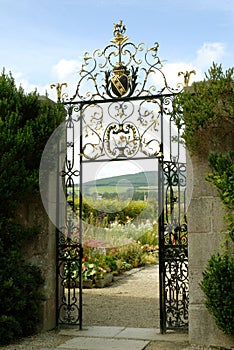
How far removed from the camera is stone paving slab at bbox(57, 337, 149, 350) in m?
5.05

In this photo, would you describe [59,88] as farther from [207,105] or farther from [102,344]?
[102,344]

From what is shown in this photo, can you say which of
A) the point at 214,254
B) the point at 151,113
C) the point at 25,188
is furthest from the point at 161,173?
the point at 25,188

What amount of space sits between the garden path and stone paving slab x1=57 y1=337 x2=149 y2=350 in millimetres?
908

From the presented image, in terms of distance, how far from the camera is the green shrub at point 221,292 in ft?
15.4

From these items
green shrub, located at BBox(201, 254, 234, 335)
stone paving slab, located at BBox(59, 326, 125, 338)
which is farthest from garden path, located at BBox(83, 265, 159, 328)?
green shrub, located at BBox(201, 254, 234, 335)

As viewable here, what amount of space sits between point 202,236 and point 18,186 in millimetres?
2082

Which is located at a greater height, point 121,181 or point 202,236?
point 121,181

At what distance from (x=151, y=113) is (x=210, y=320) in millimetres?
2408

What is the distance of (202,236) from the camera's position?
513 cm

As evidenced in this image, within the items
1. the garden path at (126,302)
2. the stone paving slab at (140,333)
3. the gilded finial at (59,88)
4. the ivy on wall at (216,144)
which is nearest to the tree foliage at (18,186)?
the gilded finial at (59,88)

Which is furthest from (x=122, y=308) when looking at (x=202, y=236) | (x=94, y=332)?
(x=202, y=236)

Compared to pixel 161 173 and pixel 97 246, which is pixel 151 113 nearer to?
pixel 161 173

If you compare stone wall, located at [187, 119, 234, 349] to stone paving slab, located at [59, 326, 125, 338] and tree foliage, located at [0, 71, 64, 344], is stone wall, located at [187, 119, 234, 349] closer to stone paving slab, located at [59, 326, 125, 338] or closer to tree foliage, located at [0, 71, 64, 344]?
stone paving slab, located at [59, 326, 125, 338]

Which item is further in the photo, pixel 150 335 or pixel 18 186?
pixel 150 335
